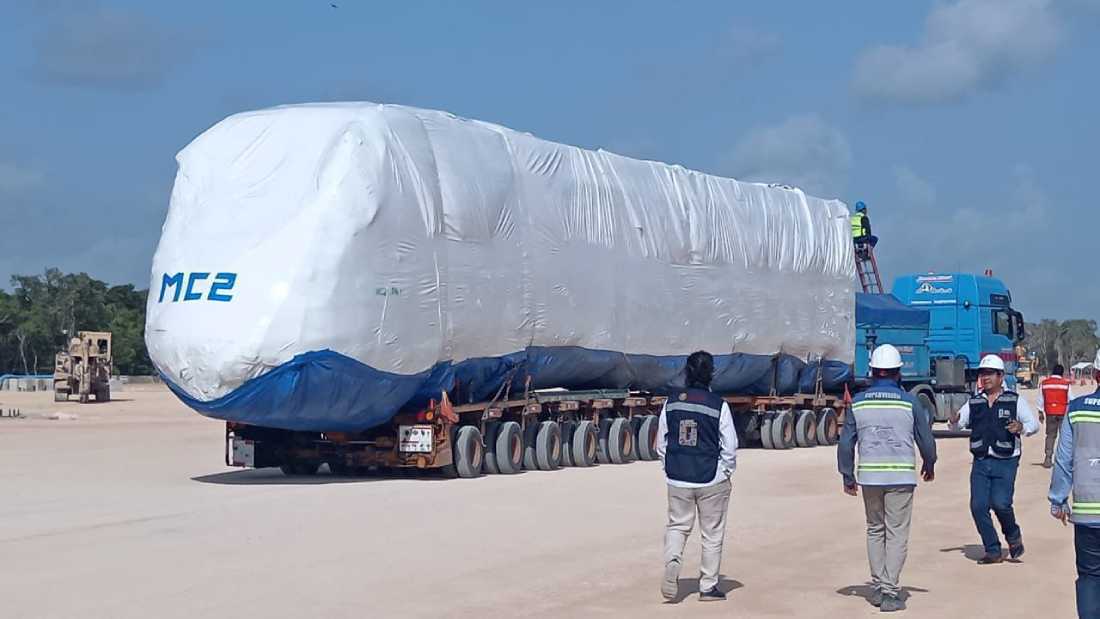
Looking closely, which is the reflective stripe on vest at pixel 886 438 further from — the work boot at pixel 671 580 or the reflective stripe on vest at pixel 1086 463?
the reflective stripe on vest at pixel 1086 463

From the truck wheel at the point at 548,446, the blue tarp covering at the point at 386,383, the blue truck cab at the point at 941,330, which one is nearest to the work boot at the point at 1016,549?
the blue tarp covering at the point at 386,383

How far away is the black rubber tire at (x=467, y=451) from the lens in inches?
853

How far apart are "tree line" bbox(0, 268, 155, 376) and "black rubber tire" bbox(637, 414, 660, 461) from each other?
221 feet

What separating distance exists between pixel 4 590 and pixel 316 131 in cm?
997

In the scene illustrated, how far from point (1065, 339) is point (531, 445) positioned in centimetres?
14351

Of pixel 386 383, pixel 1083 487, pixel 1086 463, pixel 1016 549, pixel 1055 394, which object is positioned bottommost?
pixel 1016 549

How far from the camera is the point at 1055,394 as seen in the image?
25.8 m

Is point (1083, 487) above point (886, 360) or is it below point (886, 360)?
below

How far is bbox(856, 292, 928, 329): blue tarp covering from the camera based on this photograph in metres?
34.7

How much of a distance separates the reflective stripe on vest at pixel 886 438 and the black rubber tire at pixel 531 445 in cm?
1269

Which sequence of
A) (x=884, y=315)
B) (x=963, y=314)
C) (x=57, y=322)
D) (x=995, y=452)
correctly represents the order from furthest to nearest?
1. (x=57, y=322)
2. (x=963, y=314)
3. (x=884, y=315)
4. (x=995, y=452)

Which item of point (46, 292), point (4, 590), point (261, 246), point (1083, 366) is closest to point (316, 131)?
point (261, 246)

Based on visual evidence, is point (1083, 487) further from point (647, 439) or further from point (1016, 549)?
point (647, 439)

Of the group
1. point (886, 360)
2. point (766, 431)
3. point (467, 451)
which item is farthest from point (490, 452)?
point (886, 360)
